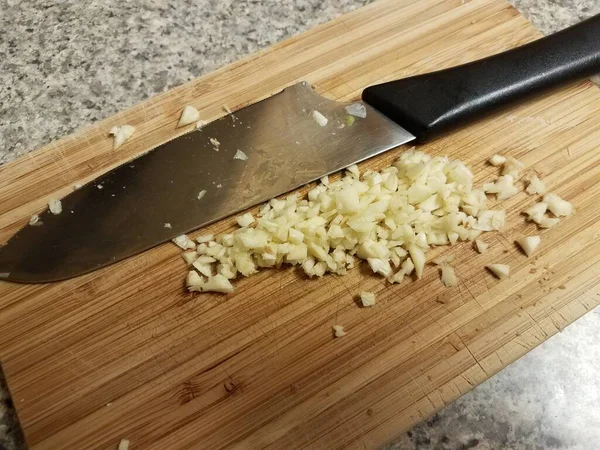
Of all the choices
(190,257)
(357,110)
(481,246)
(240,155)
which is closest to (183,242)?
(190,257)

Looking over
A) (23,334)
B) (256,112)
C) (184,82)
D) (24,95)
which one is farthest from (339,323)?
(24,95)

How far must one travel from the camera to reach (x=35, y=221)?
3.63 ft

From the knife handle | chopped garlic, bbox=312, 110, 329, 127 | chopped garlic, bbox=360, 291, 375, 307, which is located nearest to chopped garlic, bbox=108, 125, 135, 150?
chopped garlic, bbox=312, 110, 329, 127

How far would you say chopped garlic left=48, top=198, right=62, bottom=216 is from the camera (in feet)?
3.64

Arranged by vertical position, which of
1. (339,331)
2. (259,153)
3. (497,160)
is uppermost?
(259,153)

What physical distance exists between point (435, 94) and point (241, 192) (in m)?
0.47

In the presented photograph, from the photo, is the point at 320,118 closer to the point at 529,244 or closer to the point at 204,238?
the point at 204,238

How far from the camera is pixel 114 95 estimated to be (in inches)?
54.1

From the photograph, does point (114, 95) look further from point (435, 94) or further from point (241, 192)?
point (435, 94)

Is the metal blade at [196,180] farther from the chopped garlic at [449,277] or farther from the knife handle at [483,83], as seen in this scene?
the chopped garlic at [449,277]

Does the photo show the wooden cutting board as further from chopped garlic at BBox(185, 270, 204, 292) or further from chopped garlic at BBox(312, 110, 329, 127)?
chopped garlic at BBox(312, 110, 329, 127)

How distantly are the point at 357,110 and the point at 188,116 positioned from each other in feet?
1.27

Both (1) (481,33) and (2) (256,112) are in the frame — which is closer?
(2) (256,112)

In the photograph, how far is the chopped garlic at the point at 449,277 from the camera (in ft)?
3.49
